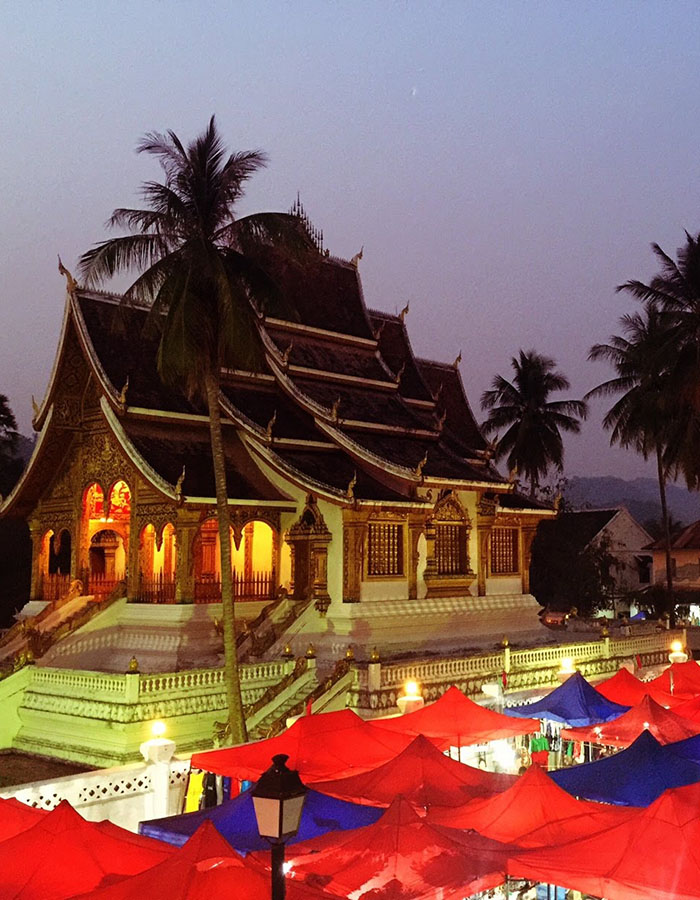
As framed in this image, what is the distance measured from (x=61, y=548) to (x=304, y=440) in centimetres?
955

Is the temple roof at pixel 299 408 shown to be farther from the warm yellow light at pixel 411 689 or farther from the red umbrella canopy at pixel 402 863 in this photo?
the red umbrella canopy at pixel 402 863

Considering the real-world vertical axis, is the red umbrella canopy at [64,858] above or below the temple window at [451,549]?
A: below

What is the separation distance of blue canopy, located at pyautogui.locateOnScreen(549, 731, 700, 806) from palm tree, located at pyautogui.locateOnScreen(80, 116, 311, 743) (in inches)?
251

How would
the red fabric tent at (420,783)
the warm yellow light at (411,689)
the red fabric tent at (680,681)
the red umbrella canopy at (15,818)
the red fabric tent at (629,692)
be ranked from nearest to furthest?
the red umbrella canopy at (15,818)
the red fabric tent at (420,783)
the warm yellow light at (411,689)
the red fabric tent at (629,692)
the red fabric tent at (680,681)

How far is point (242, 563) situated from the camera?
73.7 feet

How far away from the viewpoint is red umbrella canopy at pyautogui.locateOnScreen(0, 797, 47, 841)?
8.71 metres

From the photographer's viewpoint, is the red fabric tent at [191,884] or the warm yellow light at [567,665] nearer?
the red fabric tent at [191,884]

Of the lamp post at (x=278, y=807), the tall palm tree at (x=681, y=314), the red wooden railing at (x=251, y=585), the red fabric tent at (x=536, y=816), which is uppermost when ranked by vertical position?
the tall palm tree at (x=681, y=314)

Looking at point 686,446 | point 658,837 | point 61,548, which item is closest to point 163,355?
point 658,837

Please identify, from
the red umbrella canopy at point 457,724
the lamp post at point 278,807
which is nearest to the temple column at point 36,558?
the red umbrella canopy at point 457,724

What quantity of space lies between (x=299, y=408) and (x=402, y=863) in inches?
637

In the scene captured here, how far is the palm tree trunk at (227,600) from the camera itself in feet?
50.5

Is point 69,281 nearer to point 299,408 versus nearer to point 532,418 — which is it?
point 299,408

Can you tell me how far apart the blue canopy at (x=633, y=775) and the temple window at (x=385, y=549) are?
10053mm
